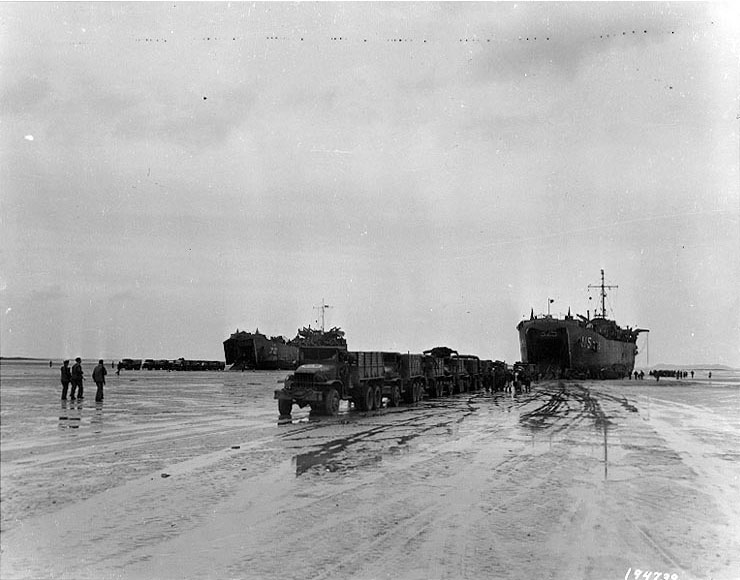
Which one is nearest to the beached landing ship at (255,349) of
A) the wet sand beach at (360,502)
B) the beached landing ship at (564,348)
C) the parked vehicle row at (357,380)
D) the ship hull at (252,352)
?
the ship hull at (252,352)

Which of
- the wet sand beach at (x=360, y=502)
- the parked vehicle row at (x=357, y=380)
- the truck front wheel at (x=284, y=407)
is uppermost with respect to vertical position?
the parked vehicle row at (x=357, y=380)

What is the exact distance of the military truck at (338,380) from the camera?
64.0 ft

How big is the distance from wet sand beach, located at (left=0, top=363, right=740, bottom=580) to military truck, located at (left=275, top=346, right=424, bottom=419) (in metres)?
3.66

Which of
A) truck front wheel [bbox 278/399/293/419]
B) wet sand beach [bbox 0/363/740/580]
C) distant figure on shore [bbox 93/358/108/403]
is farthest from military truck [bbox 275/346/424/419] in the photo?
distant figure on shore [bbox 93/358/108/403]

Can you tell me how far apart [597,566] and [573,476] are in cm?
431

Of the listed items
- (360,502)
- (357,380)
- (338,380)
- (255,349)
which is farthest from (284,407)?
(255,349)

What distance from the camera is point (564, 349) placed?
56.4 meters

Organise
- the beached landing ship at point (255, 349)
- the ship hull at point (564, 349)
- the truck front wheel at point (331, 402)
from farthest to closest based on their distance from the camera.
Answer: the beached landing ship at point (255, 349), the ship hull at point (564, 349), the truck front wheel at point (331, 402)

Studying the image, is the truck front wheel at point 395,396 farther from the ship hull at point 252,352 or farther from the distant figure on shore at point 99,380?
the ship hull at point 252,352

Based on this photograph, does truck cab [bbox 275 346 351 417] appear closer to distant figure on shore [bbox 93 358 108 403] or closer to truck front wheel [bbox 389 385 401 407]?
truck front wheel [bbox 389 385 401 407]

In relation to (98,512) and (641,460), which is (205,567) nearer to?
(98,512)

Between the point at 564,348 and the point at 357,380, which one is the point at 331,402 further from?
the point at 564,348

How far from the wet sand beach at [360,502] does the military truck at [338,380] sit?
3662 mm

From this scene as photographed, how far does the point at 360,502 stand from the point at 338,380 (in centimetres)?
1216
